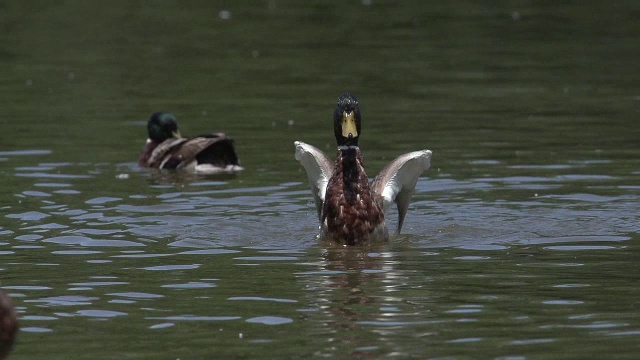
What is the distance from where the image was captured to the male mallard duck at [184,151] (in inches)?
738

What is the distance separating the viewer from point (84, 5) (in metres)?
36.2

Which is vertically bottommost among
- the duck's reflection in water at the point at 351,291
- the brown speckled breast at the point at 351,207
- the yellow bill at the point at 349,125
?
the duck's reflection in water at the point at 351,291

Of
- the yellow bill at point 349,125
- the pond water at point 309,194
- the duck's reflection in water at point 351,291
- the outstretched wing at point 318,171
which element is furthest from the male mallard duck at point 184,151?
the duck's reflection in water at point 351,291

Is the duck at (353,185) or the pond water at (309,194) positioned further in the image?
the duck at (353,185)

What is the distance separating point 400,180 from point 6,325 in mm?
5545

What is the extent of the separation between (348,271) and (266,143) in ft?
26.2

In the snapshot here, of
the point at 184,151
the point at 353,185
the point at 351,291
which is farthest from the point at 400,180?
the point at 184,151

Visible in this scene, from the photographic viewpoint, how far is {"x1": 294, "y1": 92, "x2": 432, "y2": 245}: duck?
547 inches

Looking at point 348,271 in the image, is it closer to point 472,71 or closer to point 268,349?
point 268,349

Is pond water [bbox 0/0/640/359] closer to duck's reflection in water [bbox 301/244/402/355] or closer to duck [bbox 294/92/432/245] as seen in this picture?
duck's reflection in water [bbox 301/244/402/355]

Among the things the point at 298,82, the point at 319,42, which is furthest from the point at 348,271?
the point at 319,42

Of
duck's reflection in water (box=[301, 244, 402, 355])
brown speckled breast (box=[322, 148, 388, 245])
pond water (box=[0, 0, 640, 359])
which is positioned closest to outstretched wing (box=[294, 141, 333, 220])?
brown speckled breast (box=[322, 148, 388, 245])

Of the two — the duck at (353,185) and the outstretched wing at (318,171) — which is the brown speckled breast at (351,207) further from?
the outstretched wing at (318,171)

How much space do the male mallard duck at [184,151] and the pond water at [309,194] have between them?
0.37 m
